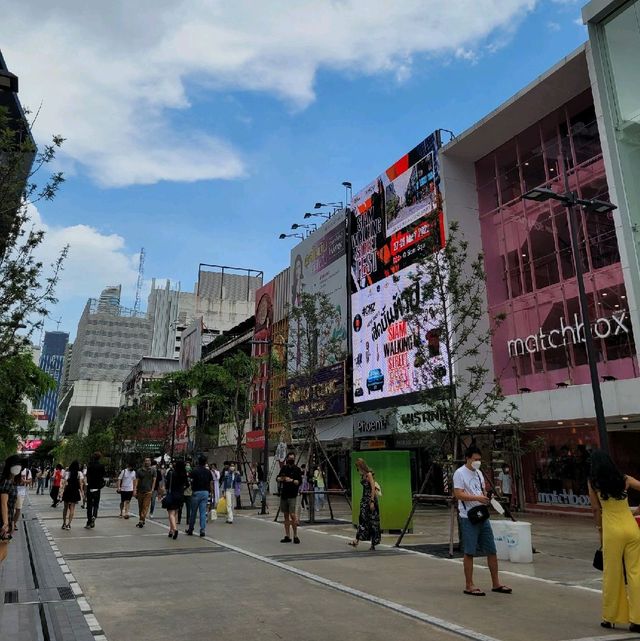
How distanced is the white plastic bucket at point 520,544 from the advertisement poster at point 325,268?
23023 mm

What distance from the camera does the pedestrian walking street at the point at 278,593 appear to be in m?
5.59

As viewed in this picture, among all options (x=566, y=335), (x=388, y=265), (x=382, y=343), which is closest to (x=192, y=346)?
(x=382, y=343)

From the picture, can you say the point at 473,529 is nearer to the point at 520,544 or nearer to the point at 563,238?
the point at 520,544

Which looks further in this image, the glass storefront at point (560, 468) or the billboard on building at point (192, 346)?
the billboard on building at point (192, 346)

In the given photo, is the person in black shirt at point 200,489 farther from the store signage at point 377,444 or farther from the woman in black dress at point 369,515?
the store signage at point 377,444

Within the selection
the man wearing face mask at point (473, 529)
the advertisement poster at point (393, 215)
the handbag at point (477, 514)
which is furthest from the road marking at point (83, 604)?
the advertisement poster at point (393, 215)

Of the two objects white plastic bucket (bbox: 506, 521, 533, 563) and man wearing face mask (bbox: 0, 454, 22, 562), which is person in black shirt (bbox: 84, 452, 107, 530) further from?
white plastic bucket (bbox: 506, 521, 533, 563)

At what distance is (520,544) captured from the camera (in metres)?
10.2

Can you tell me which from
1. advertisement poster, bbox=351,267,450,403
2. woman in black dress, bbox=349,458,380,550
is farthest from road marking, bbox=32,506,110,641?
advertisement poster, bbox=351,267,450,403

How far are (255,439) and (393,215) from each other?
874 inches

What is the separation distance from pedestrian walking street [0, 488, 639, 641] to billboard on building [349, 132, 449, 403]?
16.5 metres

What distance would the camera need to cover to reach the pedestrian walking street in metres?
5.59

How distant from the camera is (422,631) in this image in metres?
5.55

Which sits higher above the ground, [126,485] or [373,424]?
[373,424]
